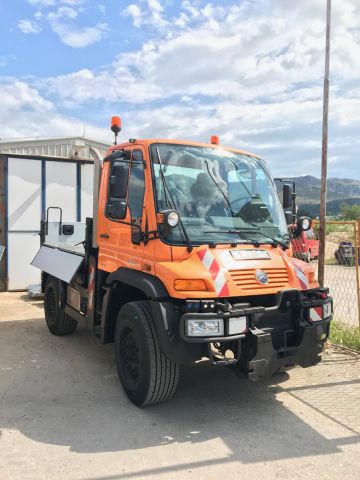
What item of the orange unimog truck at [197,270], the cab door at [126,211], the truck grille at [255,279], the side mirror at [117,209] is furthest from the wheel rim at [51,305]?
the truck grille at [255,279]

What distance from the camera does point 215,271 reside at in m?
3.83

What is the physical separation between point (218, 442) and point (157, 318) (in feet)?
3.71


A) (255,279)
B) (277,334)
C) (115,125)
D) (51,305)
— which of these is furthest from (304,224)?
(51,305)

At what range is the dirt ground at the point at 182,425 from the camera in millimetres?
3244

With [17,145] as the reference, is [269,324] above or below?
below

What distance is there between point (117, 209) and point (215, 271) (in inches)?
51.8

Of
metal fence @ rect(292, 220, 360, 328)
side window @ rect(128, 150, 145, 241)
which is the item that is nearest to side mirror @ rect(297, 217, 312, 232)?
metal fence @ rect(292, 220, 360, 328)

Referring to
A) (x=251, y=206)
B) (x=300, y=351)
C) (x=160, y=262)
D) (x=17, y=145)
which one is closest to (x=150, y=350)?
(x=160, y=262)

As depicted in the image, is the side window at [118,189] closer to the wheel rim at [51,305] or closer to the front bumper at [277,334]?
the front bumper at [277,334]

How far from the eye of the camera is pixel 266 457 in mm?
3387

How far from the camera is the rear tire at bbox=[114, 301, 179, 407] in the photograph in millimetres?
3965

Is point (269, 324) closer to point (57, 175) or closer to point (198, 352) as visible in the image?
point (198, 352)

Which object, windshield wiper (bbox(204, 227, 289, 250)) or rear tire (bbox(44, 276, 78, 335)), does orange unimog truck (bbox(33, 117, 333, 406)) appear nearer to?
windshield wiper (bbox(204, 227, 289, 250))

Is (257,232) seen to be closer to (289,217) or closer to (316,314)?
(289,217)
